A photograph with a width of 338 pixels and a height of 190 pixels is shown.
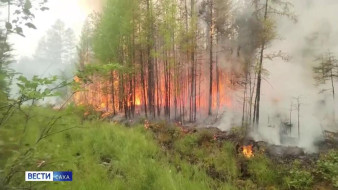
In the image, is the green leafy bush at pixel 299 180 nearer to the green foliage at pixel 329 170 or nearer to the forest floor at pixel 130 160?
the forest floor at pixel 130 160

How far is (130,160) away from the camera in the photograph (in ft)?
19.1

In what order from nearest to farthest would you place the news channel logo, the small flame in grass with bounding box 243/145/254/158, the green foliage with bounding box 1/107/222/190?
the green foliage with bounding box 1/107/222/190 → the news channel logo → the small flame in grass with bounding box 243/145/254/158

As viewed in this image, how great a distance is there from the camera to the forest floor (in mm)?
2771

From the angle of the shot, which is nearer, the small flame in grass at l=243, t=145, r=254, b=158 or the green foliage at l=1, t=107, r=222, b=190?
the green foliage at l=1, t=107, r=222, b=190

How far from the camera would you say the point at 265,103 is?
2483cm

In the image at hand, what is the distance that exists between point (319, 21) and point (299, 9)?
2.14m

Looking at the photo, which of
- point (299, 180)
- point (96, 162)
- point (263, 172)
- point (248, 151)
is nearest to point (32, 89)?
point (96, 162)

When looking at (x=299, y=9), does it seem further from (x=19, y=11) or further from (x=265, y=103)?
(x=19, y=11)

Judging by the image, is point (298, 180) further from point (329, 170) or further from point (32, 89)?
point (32, 89)

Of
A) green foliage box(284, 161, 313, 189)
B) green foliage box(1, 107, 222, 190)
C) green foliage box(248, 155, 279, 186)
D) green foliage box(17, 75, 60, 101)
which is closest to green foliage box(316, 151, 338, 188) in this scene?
green foliage box(284, 161, 313, 189)

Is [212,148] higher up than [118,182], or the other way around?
[118,182]

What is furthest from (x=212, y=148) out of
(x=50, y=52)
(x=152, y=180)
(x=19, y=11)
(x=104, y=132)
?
(x=50, y=52)

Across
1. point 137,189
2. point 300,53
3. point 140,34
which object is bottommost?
point 137,189

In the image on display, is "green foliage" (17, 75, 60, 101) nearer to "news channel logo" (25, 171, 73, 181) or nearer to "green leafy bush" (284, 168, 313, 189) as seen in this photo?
"news channel logo" (25, 171, 73, 181)
